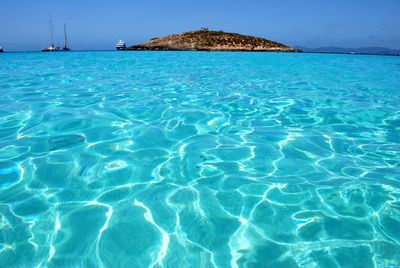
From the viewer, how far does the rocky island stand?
48.2m

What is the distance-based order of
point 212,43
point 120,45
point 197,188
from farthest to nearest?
point 120,45, point 212,43, point 197,188

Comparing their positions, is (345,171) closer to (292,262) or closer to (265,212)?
(265,212)

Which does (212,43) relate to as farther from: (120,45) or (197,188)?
(197,188)

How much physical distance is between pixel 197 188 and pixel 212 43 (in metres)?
49.7

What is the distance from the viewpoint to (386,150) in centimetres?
385

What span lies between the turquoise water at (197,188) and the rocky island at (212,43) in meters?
44.3

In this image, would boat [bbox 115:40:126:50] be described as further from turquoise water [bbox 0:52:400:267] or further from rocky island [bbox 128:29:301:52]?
turquoise water [bbox 0:52:400:267]

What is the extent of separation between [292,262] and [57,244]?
5.58ft

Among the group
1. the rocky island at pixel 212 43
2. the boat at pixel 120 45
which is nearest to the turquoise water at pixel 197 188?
the rocky island at pixel 212 43

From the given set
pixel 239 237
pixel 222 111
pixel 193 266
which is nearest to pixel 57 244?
pixel 193 266

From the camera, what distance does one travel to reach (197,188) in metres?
2.78

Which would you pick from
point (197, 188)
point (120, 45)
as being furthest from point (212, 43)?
point (197, 188)

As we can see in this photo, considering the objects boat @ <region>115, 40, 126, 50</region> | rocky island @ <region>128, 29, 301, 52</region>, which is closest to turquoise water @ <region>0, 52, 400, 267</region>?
rocky island @ <region>128, 29, 301, 52</region>

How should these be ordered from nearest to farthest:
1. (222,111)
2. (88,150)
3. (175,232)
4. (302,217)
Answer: (175,232)
(302,217)
(88,150)
(222,111)
